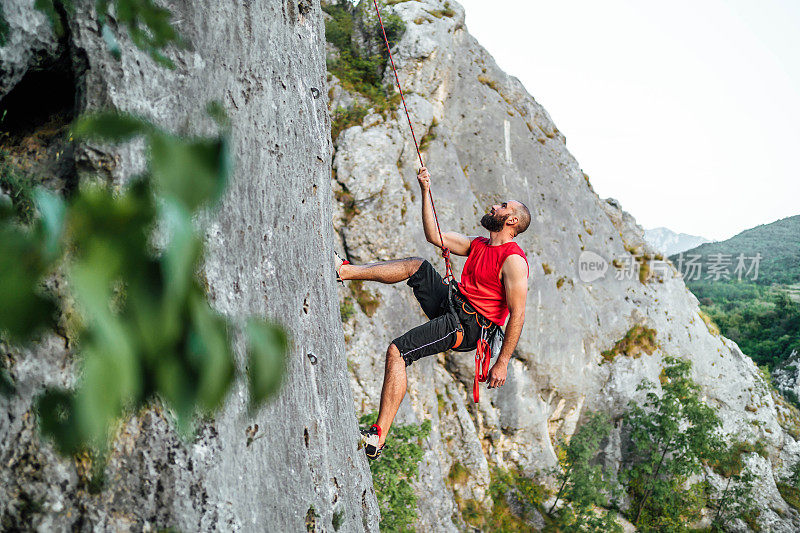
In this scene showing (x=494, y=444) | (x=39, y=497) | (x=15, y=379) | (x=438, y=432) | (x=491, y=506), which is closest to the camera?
(x=15, y=379)

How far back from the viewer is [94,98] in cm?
164

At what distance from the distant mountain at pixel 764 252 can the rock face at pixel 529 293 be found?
53.6m

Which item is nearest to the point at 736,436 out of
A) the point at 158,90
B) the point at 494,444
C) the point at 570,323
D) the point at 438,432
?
the point at 570,323

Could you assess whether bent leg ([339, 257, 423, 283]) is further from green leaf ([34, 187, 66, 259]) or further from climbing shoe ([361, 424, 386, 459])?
green leaf ([34, 187, 66, 259])

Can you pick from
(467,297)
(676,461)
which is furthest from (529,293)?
(467,297)

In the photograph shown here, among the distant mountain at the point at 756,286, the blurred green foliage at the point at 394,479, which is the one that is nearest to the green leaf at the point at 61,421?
the blurred green foliage at the point at 394,479

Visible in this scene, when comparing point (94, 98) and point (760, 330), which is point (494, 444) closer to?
point (94, 98)

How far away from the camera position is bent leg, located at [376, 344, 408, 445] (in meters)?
4.82

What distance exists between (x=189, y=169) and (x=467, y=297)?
15.8ft

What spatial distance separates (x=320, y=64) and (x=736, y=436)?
942 inches

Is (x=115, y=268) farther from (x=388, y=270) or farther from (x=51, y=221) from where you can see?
(x=388, y=270)

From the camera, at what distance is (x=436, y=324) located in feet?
16.8

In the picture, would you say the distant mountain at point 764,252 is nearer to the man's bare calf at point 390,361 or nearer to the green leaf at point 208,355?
the man's bare calf at point 390,361

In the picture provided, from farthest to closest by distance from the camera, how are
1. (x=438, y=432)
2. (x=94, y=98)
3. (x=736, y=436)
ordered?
(x=736, y=436) → (x=438, y=432) → (x=94, y=98)
